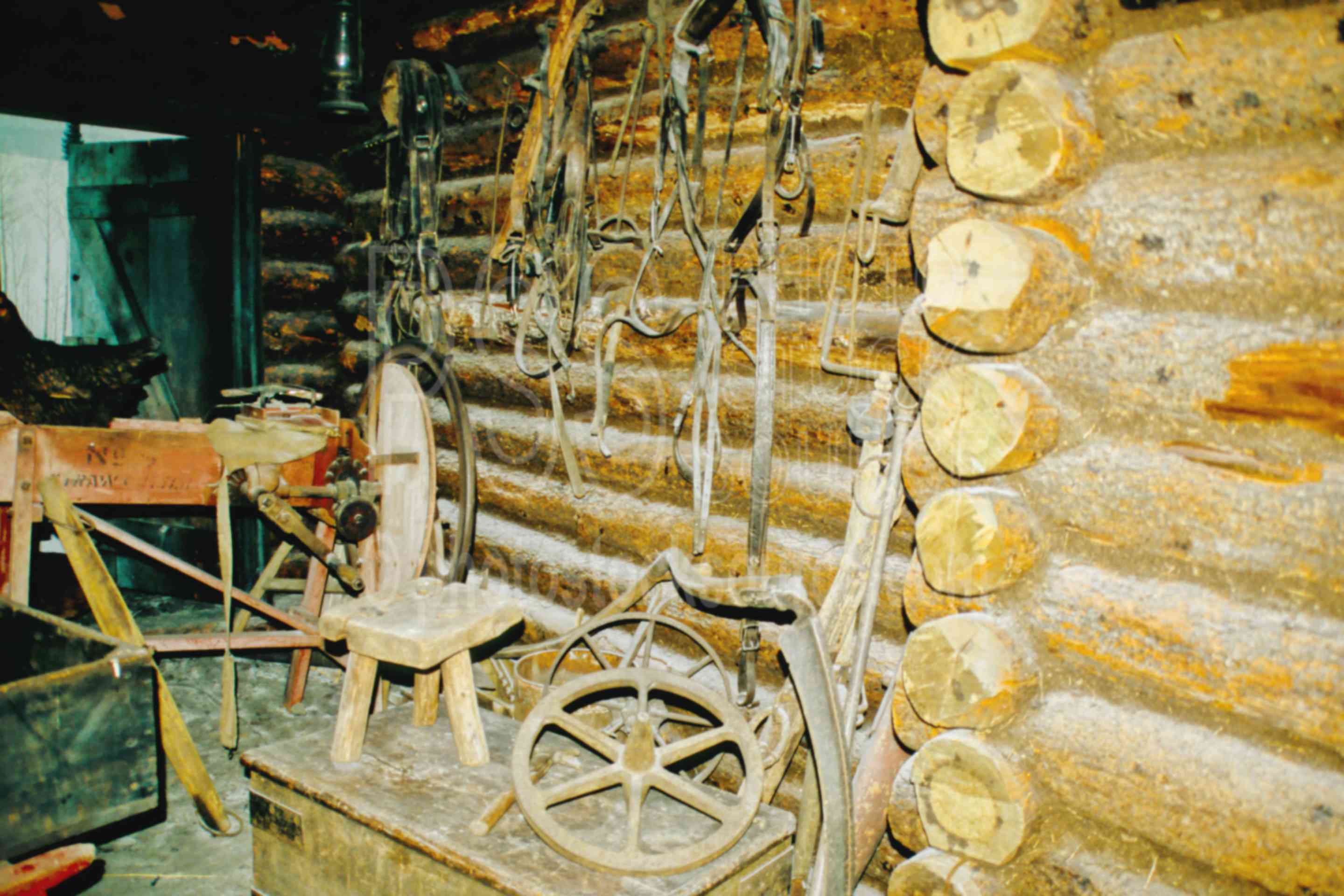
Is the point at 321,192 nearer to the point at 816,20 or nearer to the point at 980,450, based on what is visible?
the point at 816,20

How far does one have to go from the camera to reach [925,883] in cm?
199

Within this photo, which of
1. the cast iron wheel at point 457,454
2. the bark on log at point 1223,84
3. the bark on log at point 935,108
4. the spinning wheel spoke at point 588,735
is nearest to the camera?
the bark on log at point 1223,84

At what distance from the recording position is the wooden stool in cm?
248

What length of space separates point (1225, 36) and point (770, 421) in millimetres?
1407

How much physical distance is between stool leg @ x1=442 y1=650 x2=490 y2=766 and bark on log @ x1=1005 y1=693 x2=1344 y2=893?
4.93 ft

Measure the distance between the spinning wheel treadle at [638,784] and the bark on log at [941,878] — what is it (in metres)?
0.40

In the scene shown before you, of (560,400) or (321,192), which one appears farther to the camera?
(321,192)

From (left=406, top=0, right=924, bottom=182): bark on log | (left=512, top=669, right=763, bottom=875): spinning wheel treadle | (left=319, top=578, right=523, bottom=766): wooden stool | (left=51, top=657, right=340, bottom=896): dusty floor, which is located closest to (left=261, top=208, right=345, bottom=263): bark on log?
(left=406, top=0, right=924, bottom=182): bark on log

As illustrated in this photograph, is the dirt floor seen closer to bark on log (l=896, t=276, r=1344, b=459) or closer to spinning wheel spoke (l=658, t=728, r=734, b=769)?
spinning wheel spoke (l=658, t=728, r=734, b=769)

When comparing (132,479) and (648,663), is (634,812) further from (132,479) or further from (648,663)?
(132,479)

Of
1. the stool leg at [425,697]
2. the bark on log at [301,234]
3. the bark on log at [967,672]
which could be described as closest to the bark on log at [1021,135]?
the bark on log at [967,672]

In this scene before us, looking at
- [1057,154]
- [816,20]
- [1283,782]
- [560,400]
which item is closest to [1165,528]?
[1283,782]

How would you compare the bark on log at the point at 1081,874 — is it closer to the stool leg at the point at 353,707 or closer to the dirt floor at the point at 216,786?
the dirt floor at the point at 216,786

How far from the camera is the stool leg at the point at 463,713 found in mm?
2605
